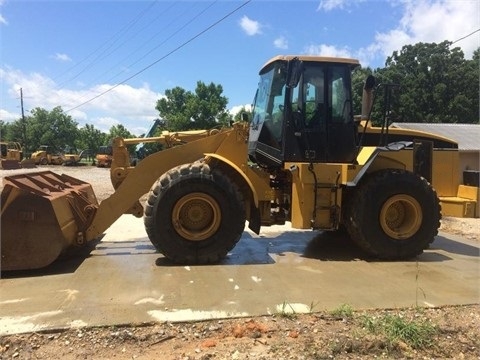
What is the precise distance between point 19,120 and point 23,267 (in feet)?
251

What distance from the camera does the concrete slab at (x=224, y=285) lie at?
4188 millimetres

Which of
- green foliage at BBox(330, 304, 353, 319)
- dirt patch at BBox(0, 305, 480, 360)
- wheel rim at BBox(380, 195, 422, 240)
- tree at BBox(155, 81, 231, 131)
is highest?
tree at BBox(155, 81, 231, 131)

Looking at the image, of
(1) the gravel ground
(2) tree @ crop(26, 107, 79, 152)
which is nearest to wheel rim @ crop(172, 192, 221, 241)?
Answer: (1) the gravel ground

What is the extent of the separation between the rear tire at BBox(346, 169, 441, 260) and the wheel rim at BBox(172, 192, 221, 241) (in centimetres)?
196

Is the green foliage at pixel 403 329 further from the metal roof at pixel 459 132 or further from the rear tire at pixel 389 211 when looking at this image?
the metal roof at pixel 459 132

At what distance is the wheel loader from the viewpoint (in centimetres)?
595

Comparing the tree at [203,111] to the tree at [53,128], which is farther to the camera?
the tree at [53,128]

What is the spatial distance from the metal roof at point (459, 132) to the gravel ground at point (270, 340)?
677 inches

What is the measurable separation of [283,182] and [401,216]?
1.79 metres

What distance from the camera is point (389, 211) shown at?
6469 mm

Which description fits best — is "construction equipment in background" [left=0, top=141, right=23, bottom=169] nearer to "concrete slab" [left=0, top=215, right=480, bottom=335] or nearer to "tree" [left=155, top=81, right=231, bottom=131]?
"tree" [left=155, top=81, right=231, bottom=131]

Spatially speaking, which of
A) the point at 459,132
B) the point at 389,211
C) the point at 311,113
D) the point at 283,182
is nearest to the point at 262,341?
the point at 283,182

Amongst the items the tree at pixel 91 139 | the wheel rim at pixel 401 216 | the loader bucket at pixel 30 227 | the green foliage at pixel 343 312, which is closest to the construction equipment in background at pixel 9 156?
the tree at pixel 91 139

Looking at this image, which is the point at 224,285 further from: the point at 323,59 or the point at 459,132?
the point at 459,132
